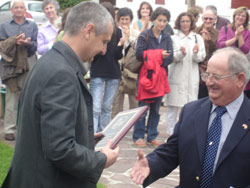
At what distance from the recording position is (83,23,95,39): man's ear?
8.49ft

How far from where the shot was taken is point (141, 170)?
3236mm

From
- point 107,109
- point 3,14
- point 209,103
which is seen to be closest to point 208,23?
point 107,109

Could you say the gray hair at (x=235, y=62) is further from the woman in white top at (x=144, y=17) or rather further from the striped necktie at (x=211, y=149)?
the woman in white top at (x=144, y=17)

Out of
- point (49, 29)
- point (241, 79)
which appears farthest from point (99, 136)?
point (49, 29)

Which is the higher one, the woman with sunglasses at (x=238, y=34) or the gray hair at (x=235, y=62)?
the gray hair at (x=235, y=62)

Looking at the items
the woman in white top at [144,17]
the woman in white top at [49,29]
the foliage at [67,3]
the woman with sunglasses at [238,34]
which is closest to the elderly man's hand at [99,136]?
the woman in white top at [49,29]

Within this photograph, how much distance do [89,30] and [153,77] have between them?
429 centimetres

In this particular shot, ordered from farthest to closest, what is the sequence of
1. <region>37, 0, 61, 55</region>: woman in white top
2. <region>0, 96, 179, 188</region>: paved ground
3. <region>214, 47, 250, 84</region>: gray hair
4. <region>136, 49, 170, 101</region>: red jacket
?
<region>37, 0, 61, 55</region>: woman in white top < <region>136, 49, 170, 101</region>: red jacket < <region>0, 96, 179, 188</region>: paved ground < <region>214, 47, 250, 84</region>: gray hair

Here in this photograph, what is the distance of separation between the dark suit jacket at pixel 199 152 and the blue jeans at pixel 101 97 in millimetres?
3658

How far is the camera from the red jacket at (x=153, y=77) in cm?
681

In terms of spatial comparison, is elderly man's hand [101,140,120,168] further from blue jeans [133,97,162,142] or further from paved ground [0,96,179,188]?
blue jeans [133,97,162,142]

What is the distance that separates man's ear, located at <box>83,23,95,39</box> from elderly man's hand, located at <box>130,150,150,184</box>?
1.00m

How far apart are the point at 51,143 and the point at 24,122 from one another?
0.81 ft

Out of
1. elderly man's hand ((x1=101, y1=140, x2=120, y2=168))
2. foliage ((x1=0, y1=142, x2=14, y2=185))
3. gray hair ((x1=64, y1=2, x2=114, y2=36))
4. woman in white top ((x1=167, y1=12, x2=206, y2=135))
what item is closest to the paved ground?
foliage ((x1=0, y1=142, x2=14, y2=185))
